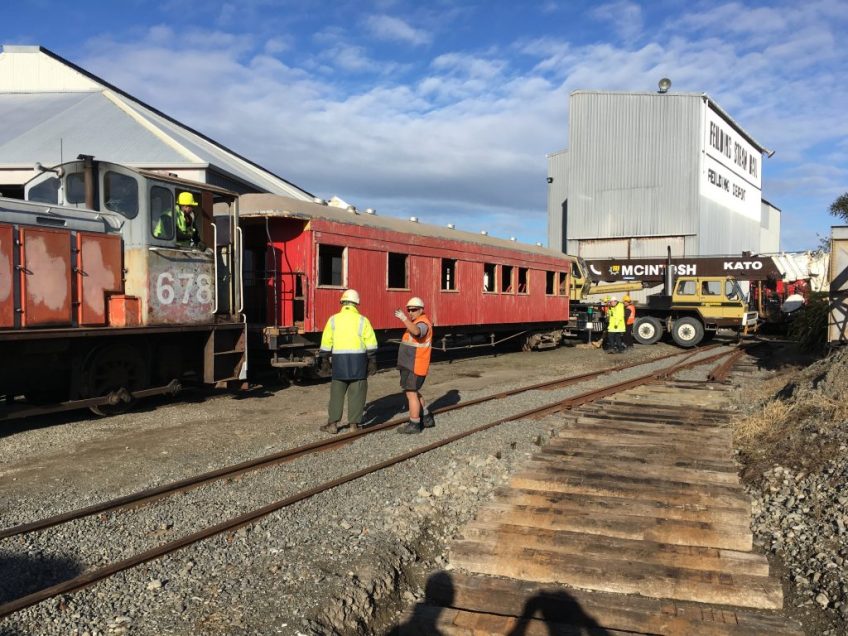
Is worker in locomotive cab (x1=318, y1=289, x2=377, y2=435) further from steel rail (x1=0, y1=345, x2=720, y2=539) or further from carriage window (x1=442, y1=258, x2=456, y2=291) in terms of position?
carriage window (x1=442, y1=258, x2=456, y2=291)

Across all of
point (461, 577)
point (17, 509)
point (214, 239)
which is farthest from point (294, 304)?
point (461, 577)

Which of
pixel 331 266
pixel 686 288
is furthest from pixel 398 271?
pixel 686 288

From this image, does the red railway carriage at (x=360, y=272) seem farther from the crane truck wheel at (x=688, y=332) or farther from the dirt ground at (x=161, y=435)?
the crane truck wheel at (x=688, y=332)

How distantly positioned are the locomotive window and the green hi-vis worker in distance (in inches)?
14.2

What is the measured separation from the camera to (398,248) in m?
14.1

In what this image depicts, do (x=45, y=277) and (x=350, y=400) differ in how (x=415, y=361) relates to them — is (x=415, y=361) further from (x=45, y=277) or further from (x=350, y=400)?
(x=45, y=277)

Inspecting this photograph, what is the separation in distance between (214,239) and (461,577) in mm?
6606

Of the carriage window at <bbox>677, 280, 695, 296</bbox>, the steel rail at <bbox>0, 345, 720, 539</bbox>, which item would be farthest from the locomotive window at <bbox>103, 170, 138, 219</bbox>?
the carriage window at <bbox>677, 280, 695, 296</bbox>

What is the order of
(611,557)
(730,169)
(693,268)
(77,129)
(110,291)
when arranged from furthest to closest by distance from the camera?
1. (730,169)
2. (693,268)
3. (77,129)
4. (110,291)
5. (611,557)

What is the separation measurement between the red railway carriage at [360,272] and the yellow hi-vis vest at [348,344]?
3.12 m

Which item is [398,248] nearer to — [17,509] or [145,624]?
[17,509]

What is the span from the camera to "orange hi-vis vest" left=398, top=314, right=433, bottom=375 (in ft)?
26.1

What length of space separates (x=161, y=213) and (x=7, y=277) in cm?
209

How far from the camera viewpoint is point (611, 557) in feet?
15.0
